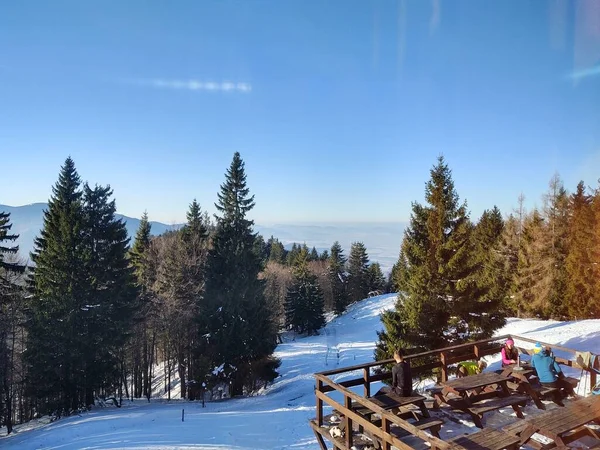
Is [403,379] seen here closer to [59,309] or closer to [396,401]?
[396,401]

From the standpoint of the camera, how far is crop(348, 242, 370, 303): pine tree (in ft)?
258

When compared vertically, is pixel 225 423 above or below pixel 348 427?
below

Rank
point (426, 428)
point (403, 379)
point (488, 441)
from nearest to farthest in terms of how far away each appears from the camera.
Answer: point (488, 441)
point (426, 428)
point (403, 379)

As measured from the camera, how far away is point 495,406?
8250mm

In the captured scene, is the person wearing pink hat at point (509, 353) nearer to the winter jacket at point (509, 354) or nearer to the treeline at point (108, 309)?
the winter jacket at point (509, 354)

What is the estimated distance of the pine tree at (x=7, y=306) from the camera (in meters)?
22.6

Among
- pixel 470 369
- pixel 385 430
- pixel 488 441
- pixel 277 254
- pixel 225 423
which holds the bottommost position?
pixel 225 423

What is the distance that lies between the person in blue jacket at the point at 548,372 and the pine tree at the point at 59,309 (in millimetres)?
25589

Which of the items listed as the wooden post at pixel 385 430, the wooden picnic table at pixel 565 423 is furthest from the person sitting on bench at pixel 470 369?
the wooden post at pixel 385 430

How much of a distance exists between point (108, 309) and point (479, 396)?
80.8ft

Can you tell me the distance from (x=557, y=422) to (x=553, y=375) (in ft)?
8.62

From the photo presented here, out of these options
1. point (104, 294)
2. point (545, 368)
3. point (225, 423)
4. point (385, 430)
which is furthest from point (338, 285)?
point (385, 430)

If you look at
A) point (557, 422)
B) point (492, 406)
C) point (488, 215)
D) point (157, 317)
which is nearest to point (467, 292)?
point (492, 406)

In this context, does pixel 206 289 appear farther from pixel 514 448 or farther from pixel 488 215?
pixel 488 215
